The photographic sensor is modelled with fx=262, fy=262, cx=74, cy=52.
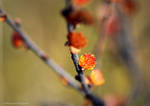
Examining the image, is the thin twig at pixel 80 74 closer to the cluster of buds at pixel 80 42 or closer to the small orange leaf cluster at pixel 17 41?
the cluster of buds at pixel 80 42

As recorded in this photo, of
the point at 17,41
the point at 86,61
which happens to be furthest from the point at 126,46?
the point at 86,61

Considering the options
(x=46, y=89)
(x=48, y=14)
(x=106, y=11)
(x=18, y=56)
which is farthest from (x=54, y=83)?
(x=106, y=11)

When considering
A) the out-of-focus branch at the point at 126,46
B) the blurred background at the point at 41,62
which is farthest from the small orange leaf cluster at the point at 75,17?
the blurred background at the point at 41,62

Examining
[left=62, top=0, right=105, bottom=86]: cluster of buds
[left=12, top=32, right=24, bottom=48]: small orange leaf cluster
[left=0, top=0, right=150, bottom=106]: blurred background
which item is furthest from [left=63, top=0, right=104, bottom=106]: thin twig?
[left=0, top=0, right=150, bottom=106]: blurred background

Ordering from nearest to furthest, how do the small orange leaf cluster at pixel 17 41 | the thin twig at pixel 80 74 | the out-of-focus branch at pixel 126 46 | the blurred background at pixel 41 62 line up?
the thin twig at pixel 80 74 → the small orange leaf cluster at pixel 17 41 → the out-of-focus branch at pixel 126 46 → the blurred background at pixel 41 62

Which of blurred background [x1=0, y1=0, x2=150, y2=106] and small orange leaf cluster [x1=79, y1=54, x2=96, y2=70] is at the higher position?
small orange leaf cluster [x1=79, y1=54, x2=96, y2=70]

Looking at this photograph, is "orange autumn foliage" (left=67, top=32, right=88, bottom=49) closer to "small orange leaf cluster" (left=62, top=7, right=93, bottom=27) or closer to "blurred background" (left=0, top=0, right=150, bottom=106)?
"small orange leaf cluster" (left=62, top=7, right=93, bottom=27)

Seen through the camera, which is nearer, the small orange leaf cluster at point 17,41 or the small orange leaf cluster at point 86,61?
the small orange leaf cluster at point 86,61

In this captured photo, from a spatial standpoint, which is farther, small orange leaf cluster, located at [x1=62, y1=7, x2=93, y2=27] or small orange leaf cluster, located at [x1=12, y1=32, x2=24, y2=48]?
small orange leaf cluster, located at [x1=12, y1=32, x2=24, y2=48]

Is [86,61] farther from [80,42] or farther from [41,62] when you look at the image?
[41,62]
